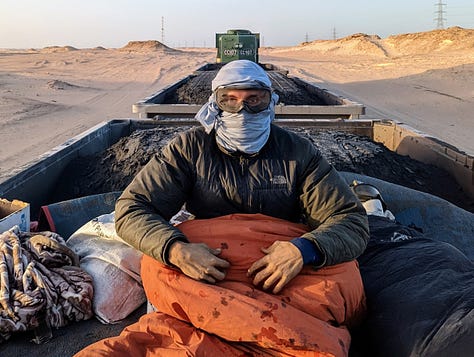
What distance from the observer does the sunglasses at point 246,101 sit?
94.5 inches

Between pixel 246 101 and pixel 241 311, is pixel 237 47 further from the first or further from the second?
pixel 241 311

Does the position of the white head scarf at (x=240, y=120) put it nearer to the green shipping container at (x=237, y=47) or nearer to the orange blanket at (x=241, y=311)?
the orange blanket at (x=241, y=311)

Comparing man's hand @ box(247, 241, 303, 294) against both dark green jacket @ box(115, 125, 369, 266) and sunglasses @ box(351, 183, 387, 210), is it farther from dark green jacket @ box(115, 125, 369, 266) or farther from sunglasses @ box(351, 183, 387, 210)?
sunglasses @ box(351, 183, 387, 210)

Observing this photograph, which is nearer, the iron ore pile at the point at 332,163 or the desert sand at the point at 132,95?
the iron ore pile at the point at 332,163

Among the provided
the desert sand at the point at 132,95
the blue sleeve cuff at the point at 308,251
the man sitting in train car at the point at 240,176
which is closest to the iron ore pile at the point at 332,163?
the desert sand at the point at 132,95

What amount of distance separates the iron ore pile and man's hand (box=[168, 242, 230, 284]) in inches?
99.4

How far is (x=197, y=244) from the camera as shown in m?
2.07

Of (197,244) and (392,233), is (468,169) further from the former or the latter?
(197,244)

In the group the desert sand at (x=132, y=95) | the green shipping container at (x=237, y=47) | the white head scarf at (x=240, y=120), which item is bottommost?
the desert sand at (x=132, y=95)

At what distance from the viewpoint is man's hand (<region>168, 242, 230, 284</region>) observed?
197 cm

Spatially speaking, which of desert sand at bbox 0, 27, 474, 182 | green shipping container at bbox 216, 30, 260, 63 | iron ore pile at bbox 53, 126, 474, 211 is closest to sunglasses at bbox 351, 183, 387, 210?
iron ore pile at bbox 53, 126, 474, 211

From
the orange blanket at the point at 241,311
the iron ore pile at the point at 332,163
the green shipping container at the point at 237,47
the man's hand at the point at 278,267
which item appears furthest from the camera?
the green shipping container at the point at 237,47

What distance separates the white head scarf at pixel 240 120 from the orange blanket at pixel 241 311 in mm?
375

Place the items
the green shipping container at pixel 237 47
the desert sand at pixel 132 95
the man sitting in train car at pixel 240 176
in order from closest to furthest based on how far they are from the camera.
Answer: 1. the man sitting in train car at pixel 240 176
2. the desert sand at pixel 132 95
3. the green shipping container at pixel 237 47
